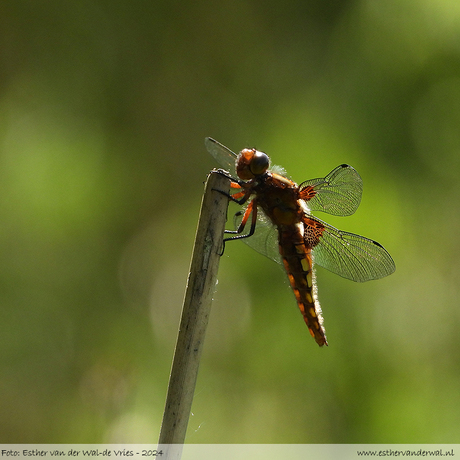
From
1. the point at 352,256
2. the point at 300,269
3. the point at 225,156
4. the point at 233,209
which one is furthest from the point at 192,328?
the point at 233,209

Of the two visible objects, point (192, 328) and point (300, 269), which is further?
point (300, 269)

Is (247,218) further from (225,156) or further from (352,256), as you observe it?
(352,256)

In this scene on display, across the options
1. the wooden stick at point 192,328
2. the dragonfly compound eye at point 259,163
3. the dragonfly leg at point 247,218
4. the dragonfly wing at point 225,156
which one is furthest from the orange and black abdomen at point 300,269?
the wooden stick at point 192,328

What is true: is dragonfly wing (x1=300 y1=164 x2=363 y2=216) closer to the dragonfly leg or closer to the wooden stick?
the dragonfly leg

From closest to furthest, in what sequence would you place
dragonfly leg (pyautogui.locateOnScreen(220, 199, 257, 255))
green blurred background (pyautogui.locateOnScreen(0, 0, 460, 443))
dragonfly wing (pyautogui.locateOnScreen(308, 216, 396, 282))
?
dragonfly wing (pyautogui.locateOnScreen(308, 216, 396, 282))
dragonfly leg (pyautogui.locateOnScreen(220, 199, 257, 255))
green blurred background (pyautogui.locateOnScreen(0, 0, 460, 443))

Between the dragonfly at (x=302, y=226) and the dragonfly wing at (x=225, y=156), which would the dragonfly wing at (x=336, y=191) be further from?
the dragonfly wing at (x=225, y=156)

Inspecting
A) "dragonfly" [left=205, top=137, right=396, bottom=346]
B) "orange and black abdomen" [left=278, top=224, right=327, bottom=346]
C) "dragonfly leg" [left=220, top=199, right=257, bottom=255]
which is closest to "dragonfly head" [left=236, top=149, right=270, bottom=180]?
"dragonfly" [left=205, top=137, right=396, bottom=346]

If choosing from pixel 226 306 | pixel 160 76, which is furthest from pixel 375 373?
pixel 160 76
